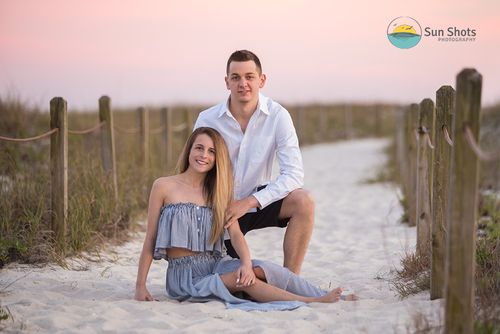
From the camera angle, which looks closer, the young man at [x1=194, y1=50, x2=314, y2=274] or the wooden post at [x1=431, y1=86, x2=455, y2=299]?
the wooden post at [x1=431, y1=86, x2=455, y2=299]

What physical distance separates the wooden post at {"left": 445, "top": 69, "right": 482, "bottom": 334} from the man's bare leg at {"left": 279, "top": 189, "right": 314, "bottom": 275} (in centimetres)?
165

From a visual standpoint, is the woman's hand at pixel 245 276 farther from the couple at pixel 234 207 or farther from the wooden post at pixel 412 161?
the wooden post at pixel 412 161

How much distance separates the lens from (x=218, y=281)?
4.13 metres

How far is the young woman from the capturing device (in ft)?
13.6

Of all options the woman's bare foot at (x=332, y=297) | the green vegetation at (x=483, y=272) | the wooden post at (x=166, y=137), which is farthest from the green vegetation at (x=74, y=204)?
the green vegetation at (x=483, y=272)

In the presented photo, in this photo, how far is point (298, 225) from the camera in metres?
4.57

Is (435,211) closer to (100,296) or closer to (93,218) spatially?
(100,296)

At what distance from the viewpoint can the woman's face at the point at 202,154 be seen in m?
4.29

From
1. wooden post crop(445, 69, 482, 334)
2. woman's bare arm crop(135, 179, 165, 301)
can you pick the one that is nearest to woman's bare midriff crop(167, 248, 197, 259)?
woman's bare arm crop(135, 179, 165, 301)

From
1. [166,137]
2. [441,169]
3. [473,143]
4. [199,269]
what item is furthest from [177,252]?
[166,137]

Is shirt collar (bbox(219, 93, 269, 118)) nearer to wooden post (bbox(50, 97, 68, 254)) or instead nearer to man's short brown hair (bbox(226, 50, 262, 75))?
man's short brown hair (bbox(226, 50, 262, 75))

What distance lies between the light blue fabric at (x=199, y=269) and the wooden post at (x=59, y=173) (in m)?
1.60

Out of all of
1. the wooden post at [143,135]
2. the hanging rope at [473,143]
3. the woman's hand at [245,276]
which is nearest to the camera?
the hanging rope at [473,143]

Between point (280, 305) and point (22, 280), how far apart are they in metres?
1.93
